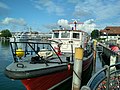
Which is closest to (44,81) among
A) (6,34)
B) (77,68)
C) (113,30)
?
(77,68)

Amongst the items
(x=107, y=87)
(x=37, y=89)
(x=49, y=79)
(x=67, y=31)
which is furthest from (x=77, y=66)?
(x=67, y=31)

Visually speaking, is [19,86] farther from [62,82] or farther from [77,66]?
[77,66]

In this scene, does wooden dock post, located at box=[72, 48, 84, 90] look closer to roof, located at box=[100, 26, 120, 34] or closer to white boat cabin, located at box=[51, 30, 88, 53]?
white boat cabin, located at box=[51, 30, 88, 53]

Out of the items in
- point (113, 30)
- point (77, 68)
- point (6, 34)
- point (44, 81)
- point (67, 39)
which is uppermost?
point (113, 30)

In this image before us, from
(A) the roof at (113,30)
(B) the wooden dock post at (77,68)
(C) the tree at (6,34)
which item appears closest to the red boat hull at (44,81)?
(B) the wooden dock post at (77,68)

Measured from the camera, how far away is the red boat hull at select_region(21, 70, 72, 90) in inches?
337

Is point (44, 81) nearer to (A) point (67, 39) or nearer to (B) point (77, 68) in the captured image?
(B) point (77, 68)

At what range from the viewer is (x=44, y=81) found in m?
8.93

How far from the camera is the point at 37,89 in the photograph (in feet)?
29.4

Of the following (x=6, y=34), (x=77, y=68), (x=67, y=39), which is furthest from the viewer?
(x=6, y=34)

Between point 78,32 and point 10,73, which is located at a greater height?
point 78,32

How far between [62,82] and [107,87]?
5840 millimetres

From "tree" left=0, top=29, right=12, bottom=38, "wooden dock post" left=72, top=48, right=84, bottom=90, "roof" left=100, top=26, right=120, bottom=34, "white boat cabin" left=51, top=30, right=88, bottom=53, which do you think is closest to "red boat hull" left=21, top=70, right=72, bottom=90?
"wooden dock post" left=72, top=48, right=84, bottom=90

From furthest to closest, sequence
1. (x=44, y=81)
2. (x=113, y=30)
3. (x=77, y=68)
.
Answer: (x=113, y=30)
(x=77, y=68)
(x=44, y=81)
